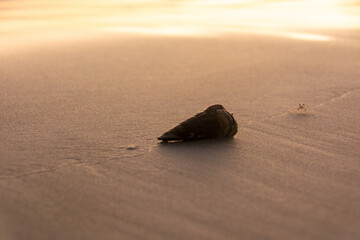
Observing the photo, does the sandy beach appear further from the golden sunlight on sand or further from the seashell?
the golden sunlight on sand

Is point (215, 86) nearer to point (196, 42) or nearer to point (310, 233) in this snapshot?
point (196, 42)

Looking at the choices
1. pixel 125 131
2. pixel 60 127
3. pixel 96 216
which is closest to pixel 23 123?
pixel 60 127

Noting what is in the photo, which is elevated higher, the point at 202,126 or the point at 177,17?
the point at 177,17

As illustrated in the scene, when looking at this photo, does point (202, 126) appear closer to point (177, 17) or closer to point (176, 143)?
point (176, 143)

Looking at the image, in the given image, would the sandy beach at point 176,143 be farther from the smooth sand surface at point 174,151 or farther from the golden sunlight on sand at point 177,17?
the golden sunlight on sand at point 177,17

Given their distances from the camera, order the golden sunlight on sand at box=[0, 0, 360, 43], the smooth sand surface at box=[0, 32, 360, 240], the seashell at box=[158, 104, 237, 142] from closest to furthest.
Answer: the smooth sand surface at box=[0, 32, 360, 240]
the seashell at box=[158, 104, 237, 142]
the golden sunlight on sand at box=[0, 0, 360, 43]

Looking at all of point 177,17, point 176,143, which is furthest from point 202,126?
point 177,17


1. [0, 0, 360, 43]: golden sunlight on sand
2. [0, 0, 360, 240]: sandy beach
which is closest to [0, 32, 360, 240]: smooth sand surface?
[0, 0, 360, 240]: sandy beach
